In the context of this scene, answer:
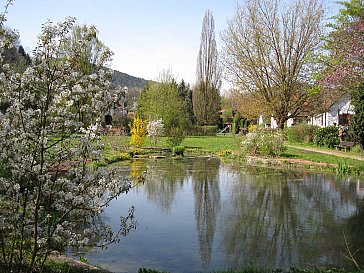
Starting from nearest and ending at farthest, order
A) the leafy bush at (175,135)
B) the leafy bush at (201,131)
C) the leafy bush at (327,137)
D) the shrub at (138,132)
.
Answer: the shrub at (138,132), the leafy bush at (175,135), the leafy bush at (327,137), the leafy bush at (201,131)

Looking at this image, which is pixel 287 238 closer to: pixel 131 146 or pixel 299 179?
pixel 299 179

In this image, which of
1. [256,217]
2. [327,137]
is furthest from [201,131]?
[256,217]

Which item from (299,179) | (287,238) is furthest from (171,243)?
(299,179)

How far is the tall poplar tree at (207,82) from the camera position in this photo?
4981 centimetres

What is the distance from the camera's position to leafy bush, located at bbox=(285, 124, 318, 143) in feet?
90.9

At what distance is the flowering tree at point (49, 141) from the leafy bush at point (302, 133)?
25.0m

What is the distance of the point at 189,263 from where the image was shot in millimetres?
5824

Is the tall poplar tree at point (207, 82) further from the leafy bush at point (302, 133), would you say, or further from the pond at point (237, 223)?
the pond at point (237, 223)

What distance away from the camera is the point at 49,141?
13.1 ft

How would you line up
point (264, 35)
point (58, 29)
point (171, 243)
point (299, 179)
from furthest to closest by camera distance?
point (264, 35), point (299, 179), point (171, 243), point (58, 29)

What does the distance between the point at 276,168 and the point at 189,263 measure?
11.4 m

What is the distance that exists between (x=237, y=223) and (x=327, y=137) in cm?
1843

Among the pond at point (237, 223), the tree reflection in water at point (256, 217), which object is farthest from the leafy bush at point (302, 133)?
the pond at point (237, 223)

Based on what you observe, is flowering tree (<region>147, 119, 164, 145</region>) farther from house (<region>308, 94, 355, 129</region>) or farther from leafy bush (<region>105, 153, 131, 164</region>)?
house (<region>308, 94, 355, 129</region>)
